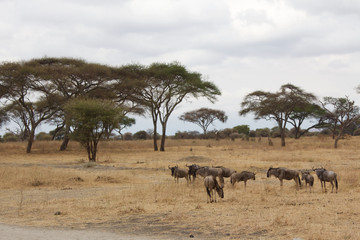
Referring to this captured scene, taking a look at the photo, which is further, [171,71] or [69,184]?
[171,71]

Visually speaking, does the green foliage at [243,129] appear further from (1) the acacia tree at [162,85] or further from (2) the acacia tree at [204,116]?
(1) the acacia tree at [162,85]

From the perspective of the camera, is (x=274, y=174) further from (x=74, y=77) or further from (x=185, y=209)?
(x=74, y=77)

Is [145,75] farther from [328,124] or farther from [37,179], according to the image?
[328,124]

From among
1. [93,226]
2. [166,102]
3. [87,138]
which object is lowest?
[93,226]

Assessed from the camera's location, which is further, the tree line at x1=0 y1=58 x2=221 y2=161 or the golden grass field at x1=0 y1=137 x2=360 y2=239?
the tree line at x1=0 y1=58 x2=221 y2=161

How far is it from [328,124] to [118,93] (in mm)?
37473

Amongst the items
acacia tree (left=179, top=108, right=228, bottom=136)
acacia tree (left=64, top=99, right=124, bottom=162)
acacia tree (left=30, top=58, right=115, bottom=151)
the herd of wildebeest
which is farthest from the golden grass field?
acacia tree (left=179, top=108, right=228, bottom=136)

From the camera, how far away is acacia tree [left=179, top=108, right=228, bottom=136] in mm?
77463

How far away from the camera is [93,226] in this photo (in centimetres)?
987

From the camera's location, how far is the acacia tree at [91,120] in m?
32.0

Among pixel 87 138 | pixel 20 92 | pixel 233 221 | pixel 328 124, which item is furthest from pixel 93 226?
pixel 328 124

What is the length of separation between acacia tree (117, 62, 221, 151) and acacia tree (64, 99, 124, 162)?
11.0 meters

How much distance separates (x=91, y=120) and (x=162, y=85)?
1525cm

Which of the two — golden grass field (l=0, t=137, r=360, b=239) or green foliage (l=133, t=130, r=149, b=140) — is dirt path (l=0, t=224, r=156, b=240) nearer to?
golden grass field (l=0, t=137, r=360, b=239)
